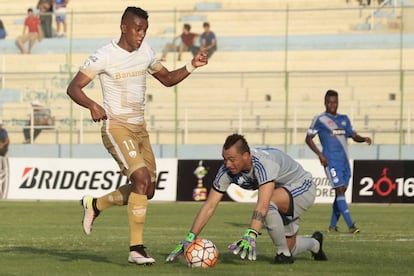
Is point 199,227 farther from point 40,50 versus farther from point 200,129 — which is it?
point 40,50

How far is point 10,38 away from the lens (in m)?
39.4

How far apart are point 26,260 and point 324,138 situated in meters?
7.76

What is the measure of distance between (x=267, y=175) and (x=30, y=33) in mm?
28085

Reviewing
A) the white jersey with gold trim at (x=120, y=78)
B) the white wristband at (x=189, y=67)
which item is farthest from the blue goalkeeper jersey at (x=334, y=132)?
the white jersey with gold trim at (x=120, y=78)

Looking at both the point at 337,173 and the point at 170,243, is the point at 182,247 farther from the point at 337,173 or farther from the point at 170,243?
the point at 337,173

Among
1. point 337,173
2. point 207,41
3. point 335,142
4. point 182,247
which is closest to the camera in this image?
point 182,247

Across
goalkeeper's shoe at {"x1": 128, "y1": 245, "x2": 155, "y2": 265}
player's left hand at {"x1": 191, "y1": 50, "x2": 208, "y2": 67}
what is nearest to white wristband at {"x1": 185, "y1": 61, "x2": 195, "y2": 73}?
player's left hand at {"x1": 191, "y1": 50, "x2": 208, "y2": 67}

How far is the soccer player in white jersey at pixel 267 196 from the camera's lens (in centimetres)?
1126

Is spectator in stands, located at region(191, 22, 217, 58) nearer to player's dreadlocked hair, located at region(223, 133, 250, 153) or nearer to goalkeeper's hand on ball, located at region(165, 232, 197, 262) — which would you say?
goalkeeper's hand on ball, located at region(165, 232, 197, 262)

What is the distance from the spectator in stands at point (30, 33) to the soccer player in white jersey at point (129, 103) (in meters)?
25.1

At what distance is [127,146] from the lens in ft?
39.6

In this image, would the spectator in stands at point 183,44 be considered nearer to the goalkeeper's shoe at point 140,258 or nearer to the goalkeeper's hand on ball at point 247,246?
the goalkeeper's shoe at point 140,258

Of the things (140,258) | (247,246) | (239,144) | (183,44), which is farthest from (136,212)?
(183,44)

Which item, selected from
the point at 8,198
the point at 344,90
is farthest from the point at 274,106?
the point at 8,198
